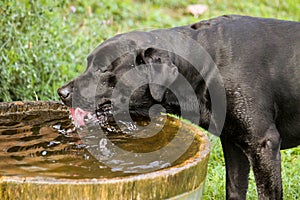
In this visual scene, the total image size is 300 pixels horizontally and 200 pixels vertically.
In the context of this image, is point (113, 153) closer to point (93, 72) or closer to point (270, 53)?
point (93, 72)

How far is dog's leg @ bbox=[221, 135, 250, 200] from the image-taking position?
150 inches

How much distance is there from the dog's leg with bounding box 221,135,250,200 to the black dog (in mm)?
304

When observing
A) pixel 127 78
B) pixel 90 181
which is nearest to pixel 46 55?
pixel 127 78

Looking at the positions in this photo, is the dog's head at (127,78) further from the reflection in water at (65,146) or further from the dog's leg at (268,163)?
the dog's leg at (268,163)

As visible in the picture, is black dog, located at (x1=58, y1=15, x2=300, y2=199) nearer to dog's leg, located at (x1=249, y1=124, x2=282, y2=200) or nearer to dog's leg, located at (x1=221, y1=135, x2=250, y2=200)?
dog's leg, located at (x1=249, y1=124, x2=282, y2=200)

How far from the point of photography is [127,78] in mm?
3426

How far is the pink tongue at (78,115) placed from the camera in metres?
3.50

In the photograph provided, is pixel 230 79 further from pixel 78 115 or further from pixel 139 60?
pixel 78 115

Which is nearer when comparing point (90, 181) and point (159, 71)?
point (90, 181)

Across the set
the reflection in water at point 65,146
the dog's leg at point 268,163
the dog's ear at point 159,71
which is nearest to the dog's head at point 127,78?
the dog's ear at point 159,71

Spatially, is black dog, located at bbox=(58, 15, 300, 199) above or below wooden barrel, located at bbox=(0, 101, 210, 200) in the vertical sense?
above

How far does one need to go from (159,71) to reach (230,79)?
15.2 inches

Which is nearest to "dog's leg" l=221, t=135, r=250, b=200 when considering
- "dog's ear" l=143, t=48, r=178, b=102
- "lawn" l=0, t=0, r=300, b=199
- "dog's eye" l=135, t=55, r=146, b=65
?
"lawn" l=0, t=0, r=300, b=199

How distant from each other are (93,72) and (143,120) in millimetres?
412
